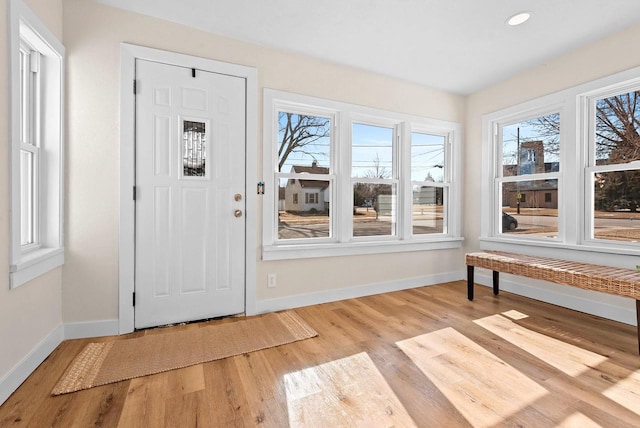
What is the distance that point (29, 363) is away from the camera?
68.9 inches

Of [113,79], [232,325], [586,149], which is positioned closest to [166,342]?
[232,325]

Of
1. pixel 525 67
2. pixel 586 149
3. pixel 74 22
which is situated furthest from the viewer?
pixel 525 67

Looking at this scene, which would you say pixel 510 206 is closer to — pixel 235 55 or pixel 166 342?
pixel 235 55

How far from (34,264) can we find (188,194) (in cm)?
106

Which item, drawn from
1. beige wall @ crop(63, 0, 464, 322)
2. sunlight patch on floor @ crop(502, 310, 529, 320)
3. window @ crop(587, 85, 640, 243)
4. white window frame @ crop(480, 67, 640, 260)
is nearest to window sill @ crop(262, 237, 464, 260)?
white window frame @ crop(480, 67, 640, 260)

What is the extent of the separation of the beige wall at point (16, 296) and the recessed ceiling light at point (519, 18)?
3.31m

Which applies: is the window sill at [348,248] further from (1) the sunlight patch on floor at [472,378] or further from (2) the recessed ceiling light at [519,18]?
(2) the recessed ceiling light at [519,18]

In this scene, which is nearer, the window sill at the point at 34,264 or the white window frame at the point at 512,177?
the window sill at the point at 34,264

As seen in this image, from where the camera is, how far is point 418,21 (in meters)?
2.41

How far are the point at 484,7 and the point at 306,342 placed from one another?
2.87 meters

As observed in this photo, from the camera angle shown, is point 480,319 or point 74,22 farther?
point 480,319

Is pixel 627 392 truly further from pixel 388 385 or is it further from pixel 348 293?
pixel 348 293

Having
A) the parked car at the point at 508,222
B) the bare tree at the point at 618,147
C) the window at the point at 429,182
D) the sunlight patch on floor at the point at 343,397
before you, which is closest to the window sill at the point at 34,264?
the sunlight patch on floor at the point at 343,397

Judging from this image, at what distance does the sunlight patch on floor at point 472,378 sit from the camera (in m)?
1.50
